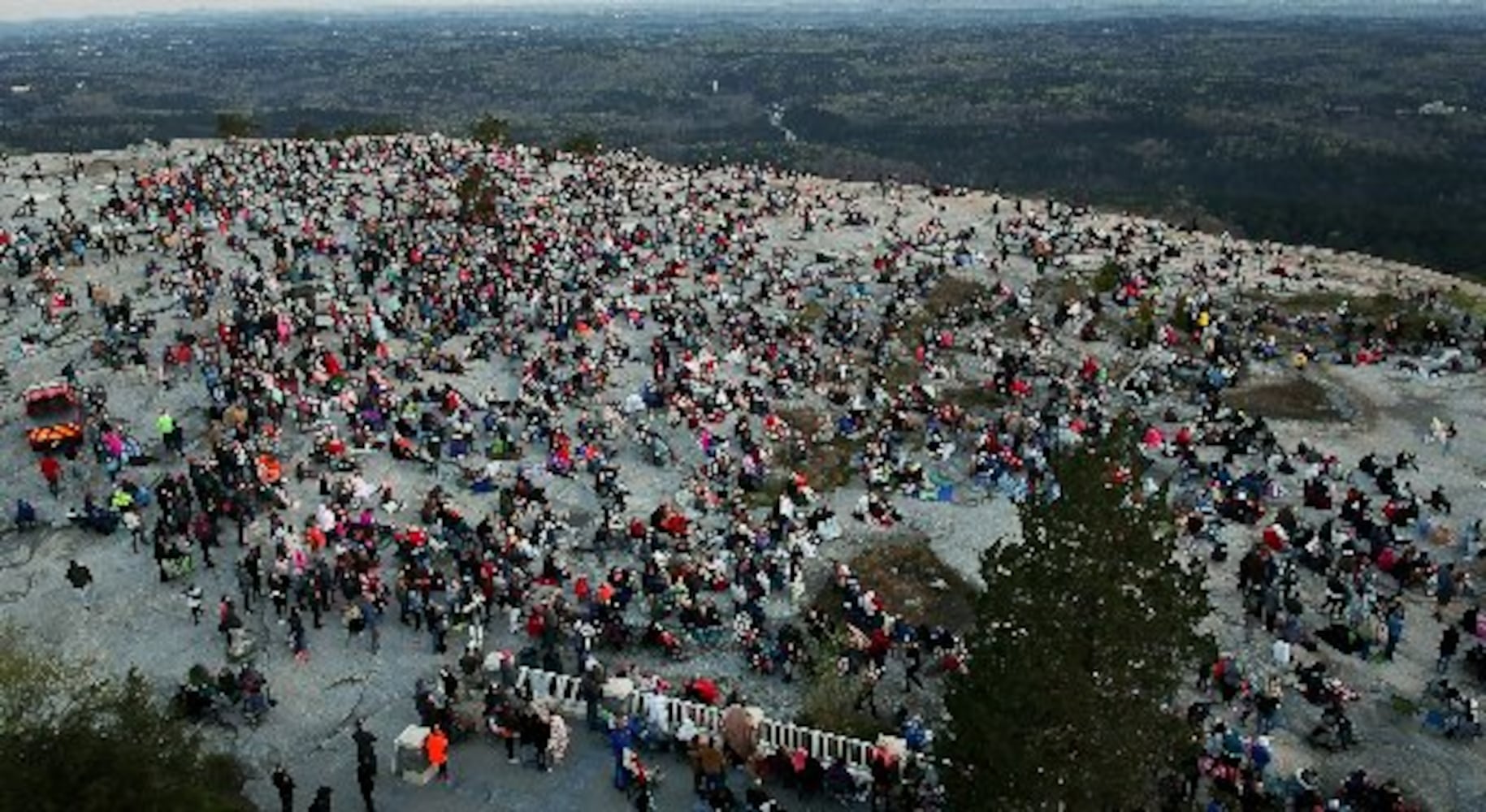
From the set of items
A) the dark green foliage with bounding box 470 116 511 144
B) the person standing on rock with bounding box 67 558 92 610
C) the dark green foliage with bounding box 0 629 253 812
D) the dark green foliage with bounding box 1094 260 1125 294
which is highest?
the dark green foliage with bounding box 470 116 511 144

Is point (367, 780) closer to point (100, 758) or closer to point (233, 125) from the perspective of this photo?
point (100, 758)

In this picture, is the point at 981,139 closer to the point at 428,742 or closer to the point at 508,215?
the point at 508,215

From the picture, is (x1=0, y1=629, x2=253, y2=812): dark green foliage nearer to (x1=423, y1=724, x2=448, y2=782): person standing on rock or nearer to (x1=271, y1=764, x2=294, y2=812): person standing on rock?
(x1=271, y1=764, x2=294, y2=812): person standing on rock

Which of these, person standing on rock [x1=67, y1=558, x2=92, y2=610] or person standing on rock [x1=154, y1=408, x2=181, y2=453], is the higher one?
person standing on rock [x1=154, y1=408, x2=181, y2=453]

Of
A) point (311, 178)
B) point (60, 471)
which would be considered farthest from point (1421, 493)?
point (311, 178)

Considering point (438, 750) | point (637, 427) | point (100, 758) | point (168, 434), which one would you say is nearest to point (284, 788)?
point (438, 750)

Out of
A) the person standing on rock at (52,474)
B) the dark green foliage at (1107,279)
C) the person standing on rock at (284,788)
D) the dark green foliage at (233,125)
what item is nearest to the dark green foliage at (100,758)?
the person standing on rock at (284,788)

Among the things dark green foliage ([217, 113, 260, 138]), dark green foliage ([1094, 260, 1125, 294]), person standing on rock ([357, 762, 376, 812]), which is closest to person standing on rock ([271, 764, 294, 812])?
person standing on rock ([357, 762, 376, 812])

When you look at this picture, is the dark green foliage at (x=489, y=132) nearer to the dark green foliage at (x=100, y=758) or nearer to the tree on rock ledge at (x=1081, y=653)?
the dark green foliage at (x=100, y=758)
